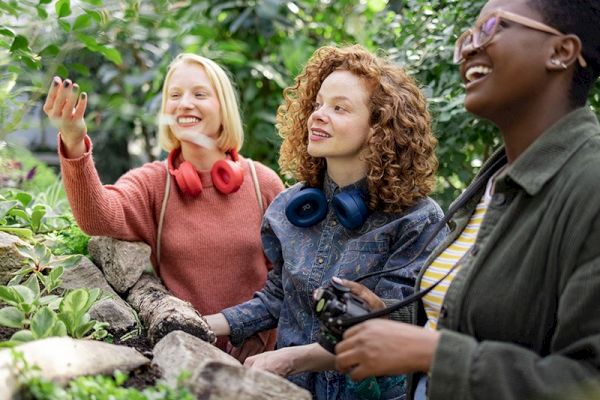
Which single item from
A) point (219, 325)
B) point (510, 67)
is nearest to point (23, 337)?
point (219, 325)

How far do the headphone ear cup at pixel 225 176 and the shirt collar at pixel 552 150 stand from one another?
1685mm

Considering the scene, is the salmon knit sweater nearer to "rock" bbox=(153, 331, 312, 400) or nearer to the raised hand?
the raised hand

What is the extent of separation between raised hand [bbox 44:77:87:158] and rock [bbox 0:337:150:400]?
0.87 metres

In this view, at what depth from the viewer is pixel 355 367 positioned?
1842mm

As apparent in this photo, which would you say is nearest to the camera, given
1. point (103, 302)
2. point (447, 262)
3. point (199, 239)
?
point (447, 262)

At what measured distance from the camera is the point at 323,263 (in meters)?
2.80

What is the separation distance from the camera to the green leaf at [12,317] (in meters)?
2.38

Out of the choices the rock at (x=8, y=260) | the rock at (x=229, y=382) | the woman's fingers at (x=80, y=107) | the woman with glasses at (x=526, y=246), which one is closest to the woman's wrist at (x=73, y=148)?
the woman's fingers at (x=80, y=107)

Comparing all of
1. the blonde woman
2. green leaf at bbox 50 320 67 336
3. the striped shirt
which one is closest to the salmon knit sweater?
the blonde woman

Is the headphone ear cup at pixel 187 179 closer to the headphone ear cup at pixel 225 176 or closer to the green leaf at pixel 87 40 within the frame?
the headphone ear cup at pixel 225 176

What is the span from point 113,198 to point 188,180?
1.05 ft

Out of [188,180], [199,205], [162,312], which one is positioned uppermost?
[188,180]

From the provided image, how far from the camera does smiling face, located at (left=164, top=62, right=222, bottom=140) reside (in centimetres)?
341

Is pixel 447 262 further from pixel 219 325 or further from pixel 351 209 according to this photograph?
pixel 219 325
